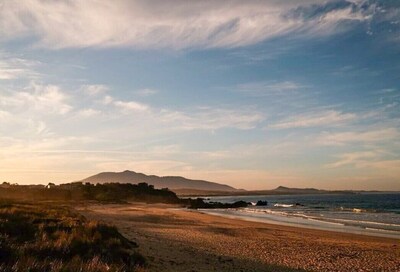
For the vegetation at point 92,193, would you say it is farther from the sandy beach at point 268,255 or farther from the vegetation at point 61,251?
the vegetation at point 61,251

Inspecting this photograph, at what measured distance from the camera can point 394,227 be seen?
3588 centimetres

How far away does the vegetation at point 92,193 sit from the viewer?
84.4 metres

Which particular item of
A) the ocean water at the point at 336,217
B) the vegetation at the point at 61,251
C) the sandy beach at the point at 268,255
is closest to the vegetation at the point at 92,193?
the ocean water at the point at 336,217

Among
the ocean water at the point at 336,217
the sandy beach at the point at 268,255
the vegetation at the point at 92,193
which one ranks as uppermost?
the vegetation at the point at 92,193

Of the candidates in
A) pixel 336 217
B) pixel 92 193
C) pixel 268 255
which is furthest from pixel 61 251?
pixel 92 193

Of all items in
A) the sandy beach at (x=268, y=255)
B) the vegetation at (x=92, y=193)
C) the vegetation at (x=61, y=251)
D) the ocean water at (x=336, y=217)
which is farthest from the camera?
the vegetation at (x=92, y=193)

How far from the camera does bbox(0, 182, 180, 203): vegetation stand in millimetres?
84438

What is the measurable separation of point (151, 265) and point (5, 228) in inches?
219

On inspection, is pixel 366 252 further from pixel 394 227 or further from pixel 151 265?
pixel 394 227

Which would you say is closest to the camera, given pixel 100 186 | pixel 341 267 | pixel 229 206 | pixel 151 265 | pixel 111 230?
pixel 151 265

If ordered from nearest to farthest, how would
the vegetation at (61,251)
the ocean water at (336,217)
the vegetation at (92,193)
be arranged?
the vegetation at (61,251)
the ocean water at (336,217)
the vegetation at (92,193)

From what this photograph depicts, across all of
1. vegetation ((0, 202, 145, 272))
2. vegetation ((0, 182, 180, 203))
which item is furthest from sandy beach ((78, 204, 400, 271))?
vegetation ((0, 182, 180, 203))

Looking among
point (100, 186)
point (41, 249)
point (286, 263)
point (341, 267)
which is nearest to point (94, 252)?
point (41, 249)

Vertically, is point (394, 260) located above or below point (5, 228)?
below
